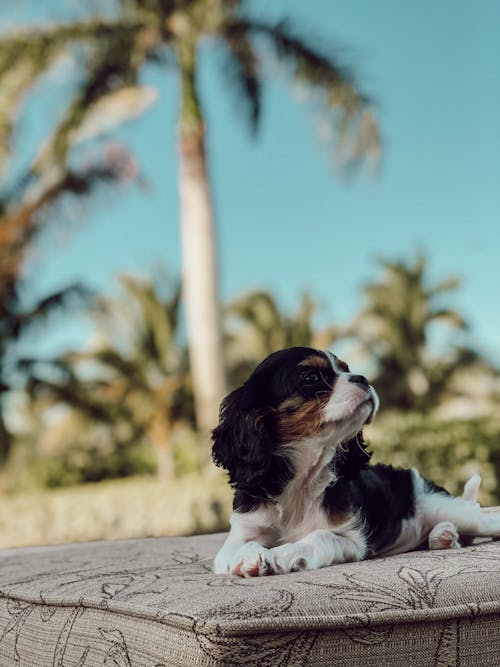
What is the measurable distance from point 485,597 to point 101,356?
2361 centimetres

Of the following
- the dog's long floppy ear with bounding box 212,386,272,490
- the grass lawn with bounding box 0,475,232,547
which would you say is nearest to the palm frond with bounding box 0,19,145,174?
the grass lawn with bounding box 0,475,232,547

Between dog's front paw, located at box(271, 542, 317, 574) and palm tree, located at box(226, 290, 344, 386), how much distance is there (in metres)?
24.5

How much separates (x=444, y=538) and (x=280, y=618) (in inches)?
45.4

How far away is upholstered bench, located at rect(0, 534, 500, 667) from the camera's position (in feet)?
5.96

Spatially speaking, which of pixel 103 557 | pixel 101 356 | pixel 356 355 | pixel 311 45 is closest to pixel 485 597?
pixel 103 557

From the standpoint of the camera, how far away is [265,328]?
29.5 meters

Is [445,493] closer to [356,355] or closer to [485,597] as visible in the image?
[485,597]

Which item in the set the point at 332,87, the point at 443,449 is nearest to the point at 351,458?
the point at 443,449

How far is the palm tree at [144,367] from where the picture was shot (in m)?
25.0

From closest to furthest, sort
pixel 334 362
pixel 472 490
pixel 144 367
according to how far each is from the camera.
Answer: pixel 334 362 < pixel 472 490 < pixel 144 367

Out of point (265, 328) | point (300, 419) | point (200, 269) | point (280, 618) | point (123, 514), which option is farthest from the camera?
point (265, 328)

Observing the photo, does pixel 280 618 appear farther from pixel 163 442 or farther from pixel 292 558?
pixel 163 442

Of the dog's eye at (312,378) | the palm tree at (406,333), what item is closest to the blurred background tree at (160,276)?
the palm tree at (406,333)

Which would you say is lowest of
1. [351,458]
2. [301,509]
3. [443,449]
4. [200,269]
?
[443,449]
